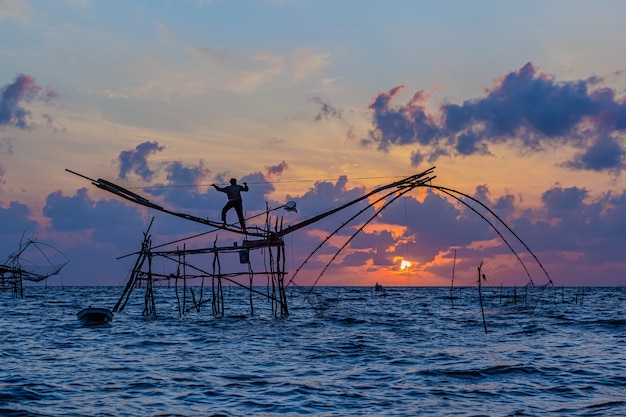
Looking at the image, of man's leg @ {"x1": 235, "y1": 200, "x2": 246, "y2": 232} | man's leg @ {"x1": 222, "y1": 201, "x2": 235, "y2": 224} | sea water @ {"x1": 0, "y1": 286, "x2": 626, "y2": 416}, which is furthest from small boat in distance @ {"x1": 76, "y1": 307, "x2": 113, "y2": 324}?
man's leg @ {"x1": 222, "y1": 201, "x2": 235, "y2": 224}

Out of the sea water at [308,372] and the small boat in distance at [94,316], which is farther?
the small boat in distance at [94,316]

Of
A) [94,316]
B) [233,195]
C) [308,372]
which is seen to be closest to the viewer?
[308,372]

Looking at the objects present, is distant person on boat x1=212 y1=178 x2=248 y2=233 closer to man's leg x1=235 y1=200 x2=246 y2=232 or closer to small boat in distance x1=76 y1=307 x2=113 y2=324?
man's leg x1=235 y1=200 x2=246 y2=232

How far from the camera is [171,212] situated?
25.2 meters

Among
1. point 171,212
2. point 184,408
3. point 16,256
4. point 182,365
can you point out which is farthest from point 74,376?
point 16,256

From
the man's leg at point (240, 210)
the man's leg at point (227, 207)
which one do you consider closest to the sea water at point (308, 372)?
the man's leg at point (240, 210)

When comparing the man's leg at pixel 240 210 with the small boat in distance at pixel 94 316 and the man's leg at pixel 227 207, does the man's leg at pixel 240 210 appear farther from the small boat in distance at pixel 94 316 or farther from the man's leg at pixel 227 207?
the small boat in distance at pixel 94 316

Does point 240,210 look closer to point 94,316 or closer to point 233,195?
point 233,195

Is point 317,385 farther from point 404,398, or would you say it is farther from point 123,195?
point 123,195

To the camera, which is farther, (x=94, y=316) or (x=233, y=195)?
(x=94, y=316)

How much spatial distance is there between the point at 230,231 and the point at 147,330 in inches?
267

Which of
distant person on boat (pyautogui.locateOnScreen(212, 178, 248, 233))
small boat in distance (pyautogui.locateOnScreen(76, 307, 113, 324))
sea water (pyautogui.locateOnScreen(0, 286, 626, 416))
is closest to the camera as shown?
sea water (pyautogui.locateOnScreen(0, 286, 626, 416))

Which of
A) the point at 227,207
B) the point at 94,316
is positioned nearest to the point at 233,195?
the point at 227,207

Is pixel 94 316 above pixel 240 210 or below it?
below
